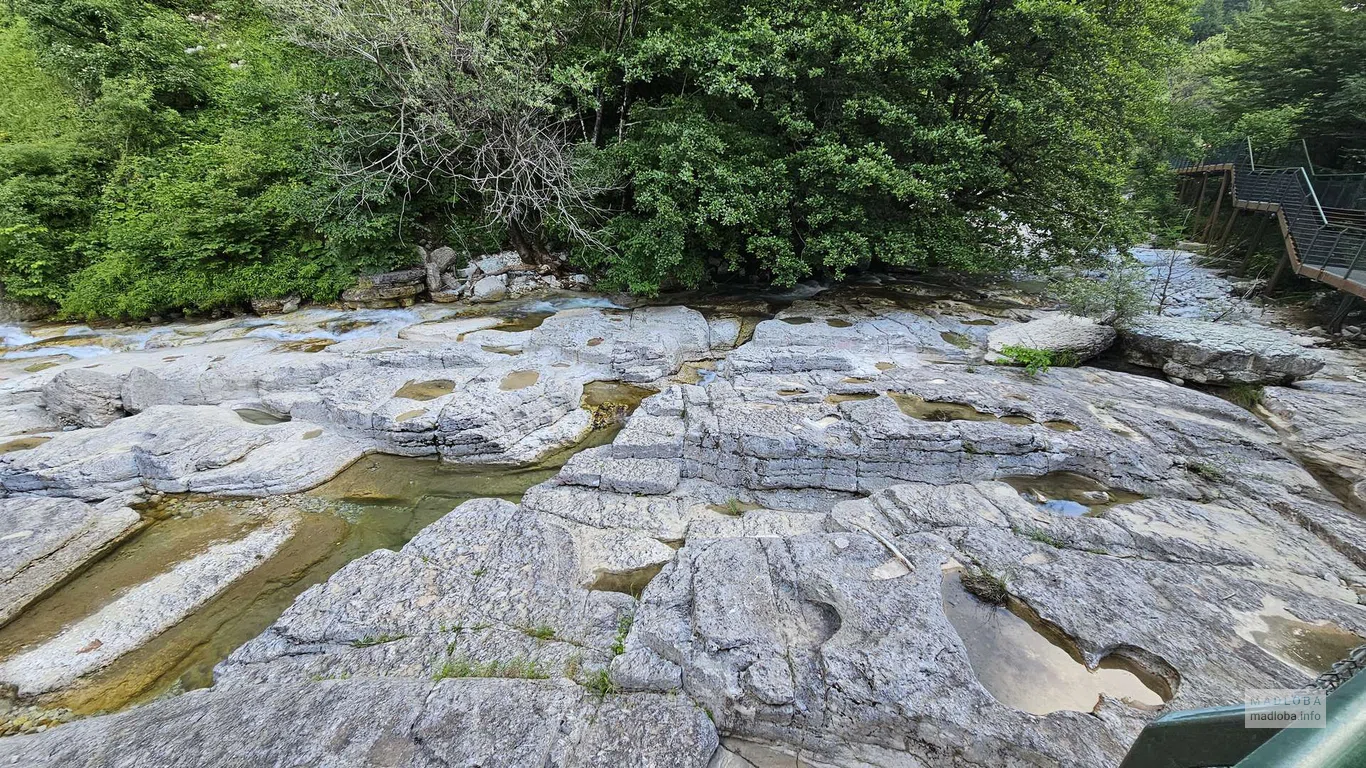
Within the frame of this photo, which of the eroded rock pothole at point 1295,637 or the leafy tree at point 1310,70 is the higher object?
the leafy tree at point 1310,70

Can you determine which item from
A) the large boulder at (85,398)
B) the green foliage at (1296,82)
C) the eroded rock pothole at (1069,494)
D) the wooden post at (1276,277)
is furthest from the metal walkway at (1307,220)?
the large boulder at (85,398)

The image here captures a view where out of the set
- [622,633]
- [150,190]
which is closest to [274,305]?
[150,190]

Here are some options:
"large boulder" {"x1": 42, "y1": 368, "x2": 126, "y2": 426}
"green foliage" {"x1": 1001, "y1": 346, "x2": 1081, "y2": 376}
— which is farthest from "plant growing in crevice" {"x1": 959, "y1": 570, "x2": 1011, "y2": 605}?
"large boulder" {"x1": 42, "y1": 368, "x2": 126, "y2": 426}

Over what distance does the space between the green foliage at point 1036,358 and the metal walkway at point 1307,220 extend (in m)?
5.25

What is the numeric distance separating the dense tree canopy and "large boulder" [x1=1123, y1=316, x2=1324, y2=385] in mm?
3291

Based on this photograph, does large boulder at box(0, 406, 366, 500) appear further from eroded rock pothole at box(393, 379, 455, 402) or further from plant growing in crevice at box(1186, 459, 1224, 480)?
plant growing in crevice at box(1186, 459, 1224, 480)

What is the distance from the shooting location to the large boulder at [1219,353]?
8.09m

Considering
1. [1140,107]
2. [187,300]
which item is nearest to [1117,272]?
[1140,107]

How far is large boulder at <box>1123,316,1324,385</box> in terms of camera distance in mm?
8094

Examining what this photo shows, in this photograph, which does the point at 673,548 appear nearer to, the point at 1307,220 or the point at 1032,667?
the point at 1032,667

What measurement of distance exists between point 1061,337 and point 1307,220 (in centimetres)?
887

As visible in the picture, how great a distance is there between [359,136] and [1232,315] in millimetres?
20298

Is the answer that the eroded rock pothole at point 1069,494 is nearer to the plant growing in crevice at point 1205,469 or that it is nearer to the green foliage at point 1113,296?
the plant growing in crevice at point 1205,469

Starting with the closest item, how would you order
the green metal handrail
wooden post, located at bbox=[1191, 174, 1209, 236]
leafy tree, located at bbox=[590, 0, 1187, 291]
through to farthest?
1. the green metal handrail
2. leafy tree, located at bbox=[590, 0, 1187, 291]
3. wooden post, located at bbox=[1191, 174, 1209, 236]
